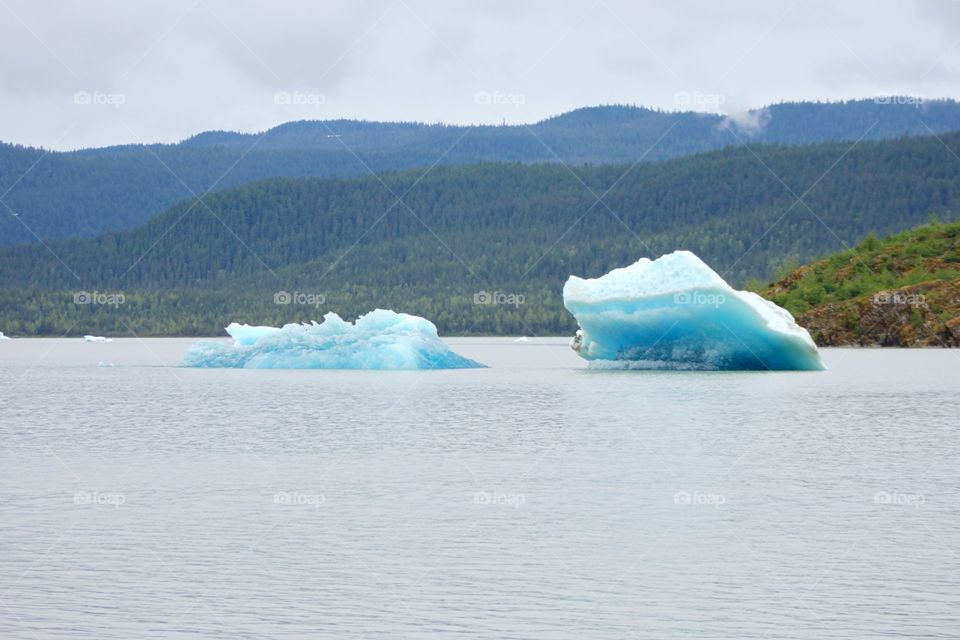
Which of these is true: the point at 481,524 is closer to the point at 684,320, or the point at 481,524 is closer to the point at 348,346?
the point at 684,320

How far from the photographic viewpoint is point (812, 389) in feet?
159

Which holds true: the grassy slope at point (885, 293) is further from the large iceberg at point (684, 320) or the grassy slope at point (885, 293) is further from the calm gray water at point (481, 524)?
the calm gray water at point (481, 524)

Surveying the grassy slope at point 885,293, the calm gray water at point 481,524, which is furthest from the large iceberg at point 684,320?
the grassy slope at point 885,293

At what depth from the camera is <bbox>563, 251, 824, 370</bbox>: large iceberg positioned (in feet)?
157

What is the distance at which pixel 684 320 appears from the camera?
49.5 metres

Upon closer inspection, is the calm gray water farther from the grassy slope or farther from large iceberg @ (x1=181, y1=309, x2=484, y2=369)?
the grassy slope

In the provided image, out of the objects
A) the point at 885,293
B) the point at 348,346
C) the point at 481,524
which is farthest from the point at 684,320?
the point at 885,293

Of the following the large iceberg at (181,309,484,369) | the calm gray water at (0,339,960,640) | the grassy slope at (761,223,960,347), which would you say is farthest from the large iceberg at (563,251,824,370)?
the grassy slope at (761,223,960,347)

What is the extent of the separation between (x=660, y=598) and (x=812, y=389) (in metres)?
35.4

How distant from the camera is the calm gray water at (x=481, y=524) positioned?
1366 centimetres

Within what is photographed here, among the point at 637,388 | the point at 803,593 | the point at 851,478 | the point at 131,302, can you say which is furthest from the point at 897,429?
the point at 131,302

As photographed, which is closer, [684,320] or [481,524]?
[481,524]

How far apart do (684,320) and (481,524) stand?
105 ft

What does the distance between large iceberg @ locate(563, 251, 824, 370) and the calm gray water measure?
10.3 m
